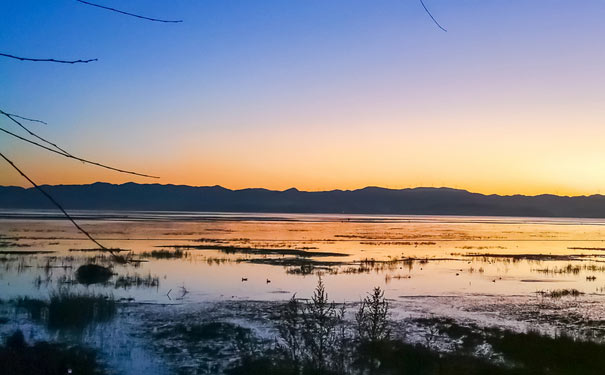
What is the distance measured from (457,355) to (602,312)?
10.9m

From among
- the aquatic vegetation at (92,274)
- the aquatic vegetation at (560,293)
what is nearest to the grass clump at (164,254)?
the aquatic vegetation at (92,274)

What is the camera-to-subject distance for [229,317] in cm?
2153

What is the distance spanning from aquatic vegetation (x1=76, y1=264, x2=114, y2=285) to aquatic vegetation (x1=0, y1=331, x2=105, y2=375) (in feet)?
41.6

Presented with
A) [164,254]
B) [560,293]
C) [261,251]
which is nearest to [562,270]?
[560,293]

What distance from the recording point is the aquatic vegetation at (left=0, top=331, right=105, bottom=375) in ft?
44.1

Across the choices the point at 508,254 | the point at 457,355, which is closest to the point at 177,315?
the point at 457,355

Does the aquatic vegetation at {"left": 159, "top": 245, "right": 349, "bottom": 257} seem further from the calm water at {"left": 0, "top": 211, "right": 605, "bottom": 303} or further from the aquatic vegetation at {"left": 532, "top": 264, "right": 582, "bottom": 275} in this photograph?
the aquatic vegetation at {"left": 532, "top": 264, "right": 582, "bottom": 275}

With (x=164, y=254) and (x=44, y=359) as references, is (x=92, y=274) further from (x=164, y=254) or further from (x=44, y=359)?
(x=44, y=359)

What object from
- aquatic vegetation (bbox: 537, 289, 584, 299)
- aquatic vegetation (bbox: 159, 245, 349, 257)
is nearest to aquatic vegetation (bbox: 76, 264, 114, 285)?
aquatic vegetation (bbox: 159, 245, 349, 257)

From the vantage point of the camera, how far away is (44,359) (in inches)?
568

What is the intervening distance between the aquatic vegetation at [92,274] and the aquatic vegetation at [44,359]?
12.7 metres

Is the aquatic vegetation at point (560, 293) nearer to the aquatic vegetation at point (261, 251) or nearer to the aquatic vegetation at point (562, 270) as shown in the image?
the aquatic vegetation at point (562, 270)

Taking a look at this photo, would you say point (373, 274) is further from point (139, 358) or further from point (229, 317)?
point (139, 358)

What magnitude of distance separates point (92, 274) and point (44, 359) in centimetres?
1691
